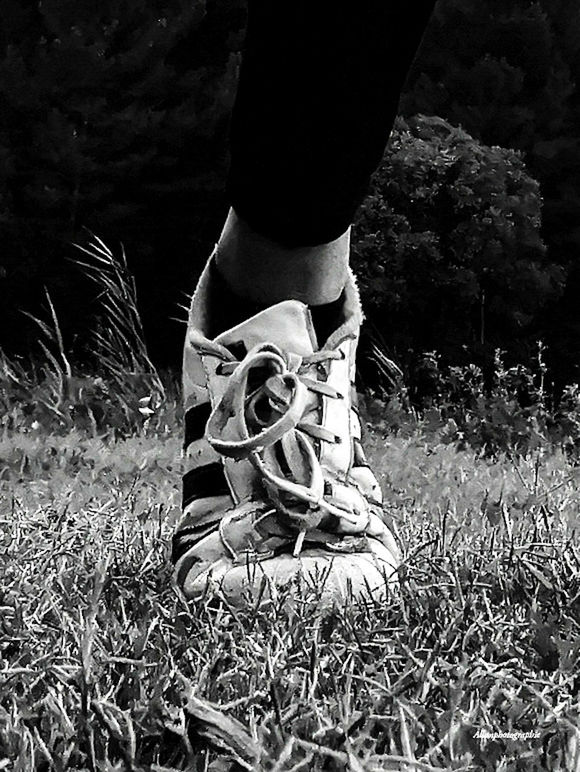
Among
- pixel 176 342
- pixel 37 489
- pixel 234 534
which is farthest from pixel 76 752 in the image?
pixel 176 342

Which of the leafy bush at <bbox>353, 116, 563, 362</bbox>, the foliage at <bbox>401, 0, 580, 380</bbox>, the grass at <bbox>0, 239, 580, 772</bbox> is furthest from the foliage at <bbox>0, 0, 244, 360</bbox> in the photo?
the grass at <bbox>0, 239, 580, 772</bbox>

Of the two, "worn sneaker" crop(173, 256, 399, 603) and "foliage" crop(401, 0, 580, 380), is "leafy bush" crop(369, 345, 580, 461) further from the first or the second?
"worn sneaker" crop(173, 256, 399, 603)

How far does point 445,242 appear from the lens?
21.8 feet

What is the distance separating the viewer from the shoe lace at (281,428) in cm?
133

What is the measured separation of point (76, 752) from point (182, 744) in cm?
7

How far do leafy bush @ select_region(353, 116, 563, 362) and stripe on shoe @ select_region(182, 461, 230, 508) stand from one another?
4.96 m

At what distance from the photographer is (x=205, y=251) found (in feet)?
23.3

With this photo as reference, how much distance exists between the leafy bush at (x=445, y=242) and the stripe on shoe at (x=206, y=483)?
4.96 meters

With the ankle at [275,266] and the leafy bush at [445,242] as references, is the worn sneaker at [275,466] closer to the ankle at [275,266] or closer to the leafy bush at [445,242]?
the ankle at [275,266]

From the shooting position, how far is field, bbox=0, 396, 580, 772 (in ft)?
2.38

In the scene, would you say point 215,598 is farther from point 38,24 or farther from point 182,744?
point 38,24

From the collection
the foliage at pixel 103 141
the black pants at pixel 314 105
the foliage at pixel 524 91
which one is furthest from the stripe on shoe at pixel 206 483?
the foliage at pixel 524 91

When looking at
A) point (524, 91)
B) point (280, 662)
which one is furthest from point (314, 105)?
point (524, 91)

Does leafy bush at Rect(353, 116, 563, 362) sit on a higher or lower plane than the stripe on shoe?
lower
